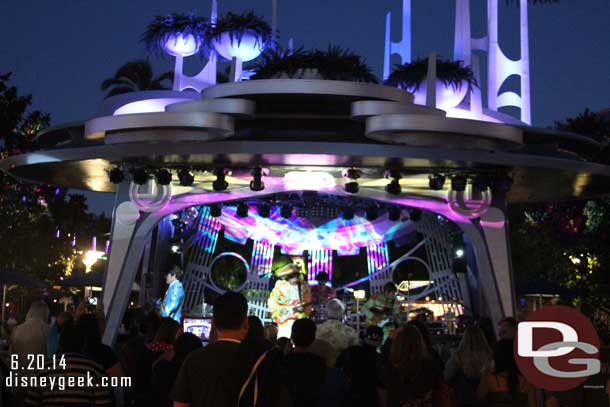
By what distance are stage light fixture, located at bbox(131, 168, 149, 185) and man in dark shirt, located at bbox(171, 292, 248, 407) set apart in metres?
13.6

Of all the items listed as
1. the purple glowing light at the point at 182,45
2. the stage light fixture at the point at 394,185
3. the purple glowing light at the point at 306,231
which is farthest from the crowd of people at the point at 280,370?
the purple glowing light at the point at 306,231

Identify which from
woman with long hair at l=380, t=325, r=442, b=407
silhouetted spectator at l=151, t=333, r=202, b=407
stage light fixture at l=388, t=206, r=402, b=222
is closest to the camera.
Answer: woman with long hair at l=380, t=325, r=442, b=407

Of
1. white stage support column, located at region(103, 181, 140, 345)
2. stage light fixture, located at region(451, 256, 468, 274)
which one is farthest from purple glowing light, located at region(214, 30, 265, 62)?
stage light fixture, located at region(451, 256, 468, 274)

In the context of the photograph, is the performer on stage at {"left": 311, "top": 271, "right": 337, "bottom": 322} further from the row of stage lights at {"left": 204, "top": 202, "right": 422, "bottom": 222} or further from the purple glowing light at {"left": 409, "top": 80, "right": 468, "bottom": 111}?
the purple glowing light at {"left": 409, "top": 80, "right": 468, "bottom": 111}

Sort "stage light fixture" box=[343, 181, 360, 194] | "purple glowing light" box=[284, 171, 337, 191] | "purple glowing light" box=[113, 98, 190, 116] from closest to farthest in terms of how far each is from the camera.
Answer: "stage light fixture" box=[343, 181, 360, 194] < "purple glowing light" box=[284, 171, 337, 191] < "purple glowing light" box=[113, 98, 190, 116]

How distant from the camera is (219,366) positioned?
5.41 meters

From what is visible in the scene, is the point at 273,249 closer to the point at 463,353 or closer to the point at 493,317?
the point at 493,317

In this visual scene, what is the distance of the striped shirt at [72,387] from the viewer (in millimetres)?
6438

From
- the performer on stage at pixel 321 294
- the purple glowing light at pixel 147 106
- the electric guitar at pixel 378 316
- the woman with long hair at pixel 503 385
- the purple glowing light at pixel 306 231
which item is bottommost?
the woman with long hair at pixel 503 385

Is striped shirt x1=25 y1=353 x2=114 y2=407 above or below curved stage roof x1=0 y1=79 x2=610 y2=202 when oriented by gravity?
below

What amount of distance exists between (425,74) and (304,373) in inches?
604

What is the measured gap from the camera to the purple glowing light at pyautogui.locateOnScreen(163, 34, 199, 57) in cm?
2327

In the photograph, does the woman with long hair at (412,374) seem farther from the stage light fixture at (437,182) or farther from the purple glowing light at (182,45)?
the purple glowing light at (182,45)

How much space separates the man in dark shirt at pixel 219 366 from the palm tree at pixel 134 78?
4101 cm
